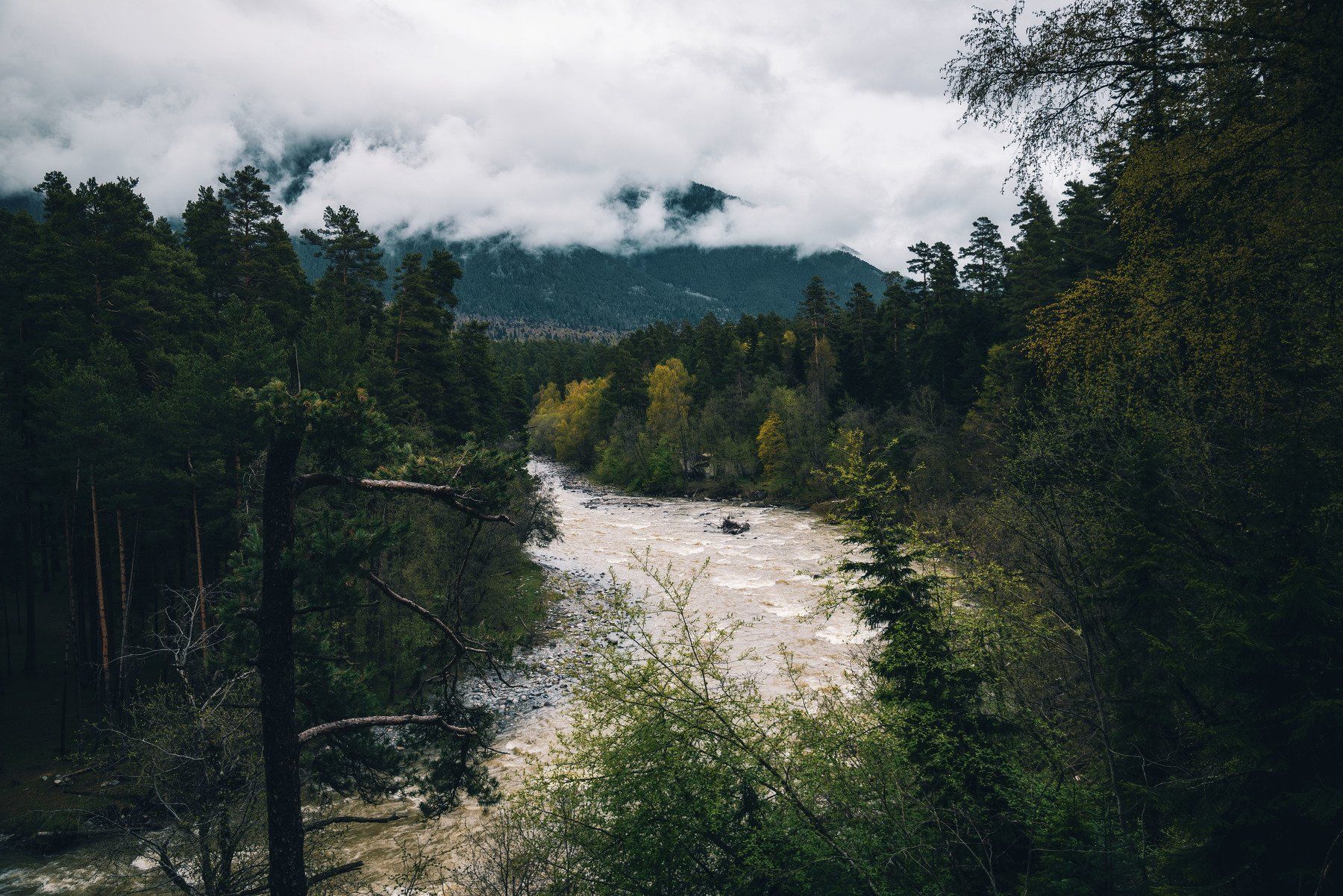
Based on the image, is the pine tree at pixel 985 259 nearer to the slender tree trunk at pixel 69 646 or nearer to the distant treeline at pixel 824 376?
the distant treeline at pixel 824 376

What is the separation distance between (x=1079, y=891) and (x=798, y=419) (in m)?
51.5

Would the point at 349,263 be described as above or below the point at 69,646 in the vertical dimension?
above

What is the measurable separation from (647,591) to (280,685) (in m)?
3.02

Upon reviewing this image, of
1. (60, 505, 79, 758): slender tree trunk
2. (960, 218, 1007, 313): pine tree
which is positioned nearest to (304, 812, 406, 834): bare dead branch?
(60, 505, 79, 758): slender tree trunk

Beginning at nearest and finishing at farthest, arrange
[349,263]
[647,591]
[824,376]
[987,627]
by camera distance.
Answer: [647,591]
[987,627]
[349,263]
[824,376]

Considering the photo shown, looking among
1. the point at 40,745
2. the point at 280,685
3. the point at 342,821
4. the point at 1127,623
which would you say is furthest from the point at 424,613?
the point at 40,745

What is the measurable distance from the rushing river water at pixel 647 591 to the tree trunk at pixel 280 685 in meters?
2.83

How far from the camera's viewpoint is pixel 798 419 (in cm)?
5572

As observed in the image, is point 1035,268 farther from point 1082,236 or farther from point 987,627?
point 987,627

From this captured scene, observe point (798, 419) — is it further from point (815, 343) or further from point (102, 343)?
point (102, 343)

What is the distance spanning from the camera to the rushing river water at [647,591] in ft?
43.9

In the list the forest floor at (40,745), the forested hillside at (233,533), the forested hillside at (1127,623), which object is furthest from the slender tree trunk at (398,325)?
the forested hillside at (1127,623)

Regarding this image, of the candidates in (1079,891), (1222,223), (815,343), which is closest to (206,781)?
(1079,891)

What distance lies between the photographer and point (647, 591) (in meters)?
5.75
